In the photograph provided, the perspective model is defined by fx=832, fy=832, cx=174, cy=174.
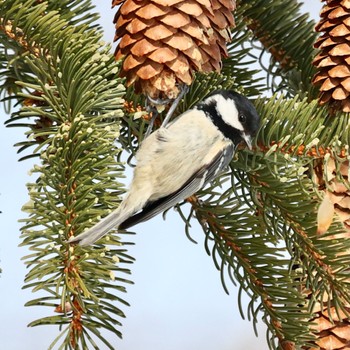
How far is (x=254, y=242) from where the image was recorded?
812 mm

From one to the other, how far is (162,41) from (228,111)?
0.27 feet

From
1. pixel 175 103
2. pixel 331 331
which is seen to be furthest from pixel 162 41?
pixel 331 331

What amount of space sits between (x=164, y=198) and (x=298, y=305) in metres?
0.24

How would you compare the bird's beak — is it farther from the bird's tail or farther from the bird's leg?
the bird's tail

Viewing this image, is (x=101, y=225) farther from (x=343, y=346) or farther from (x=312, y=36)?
(x=312, y=36)

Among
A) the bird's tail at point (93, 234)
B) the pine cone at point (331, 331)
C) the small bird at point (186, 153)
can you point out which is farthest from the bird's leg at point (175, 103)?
the pine cone at point (331, 331)

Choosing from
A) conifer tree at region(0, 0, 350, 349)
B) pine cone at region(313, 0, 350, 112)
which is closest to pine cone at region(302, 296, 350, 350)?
conifer tree at region(0, 0, 350, 349)

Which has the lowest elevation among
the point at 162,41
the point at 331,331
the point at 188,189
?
the point at 331,331

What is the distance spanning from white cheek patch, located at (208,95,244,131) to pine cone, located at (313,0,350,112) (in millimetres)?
152

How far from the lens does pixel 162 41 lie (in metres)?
0.70

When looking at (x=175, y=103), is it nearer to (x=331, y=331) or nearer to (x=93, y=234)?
(x=93, y=234)

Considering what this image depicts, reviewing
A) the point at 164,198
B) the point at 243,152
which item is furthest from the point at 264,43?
the point at 164,198

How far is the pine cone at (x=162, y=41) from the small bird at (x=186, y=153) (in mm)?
33

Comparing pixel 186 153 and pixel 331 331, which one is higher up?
pixel 186 153
